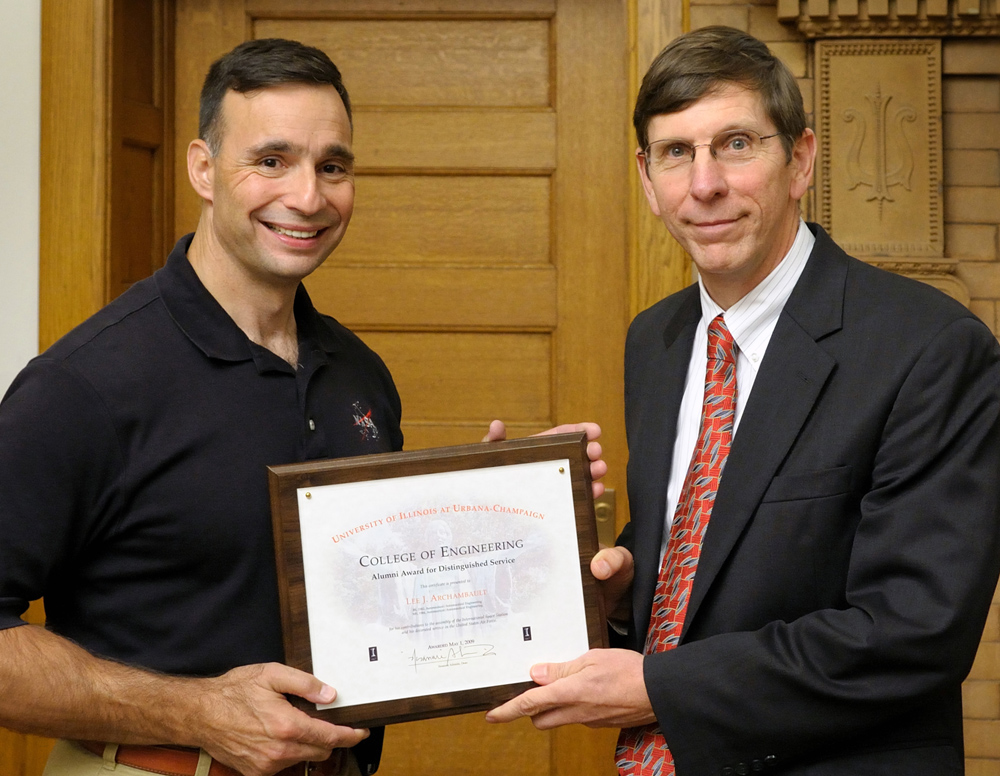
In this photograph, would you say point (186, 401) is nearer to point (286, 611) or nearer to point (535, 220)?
point (286, 611)

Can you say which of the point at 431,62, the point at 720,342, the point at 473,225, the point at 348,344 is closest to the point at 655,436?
the point at 720,342

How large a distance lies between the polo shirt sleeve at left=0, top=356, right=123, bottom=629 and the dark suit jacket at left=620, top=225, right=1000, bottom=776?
0.87 meters

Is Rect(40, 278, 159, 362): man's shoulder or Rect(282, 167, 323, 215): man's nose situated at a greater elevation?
Rect(282, 167, 323, 215): man's nose

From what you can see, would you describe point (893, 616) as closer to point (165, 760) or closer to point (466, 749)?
point (165, 760)

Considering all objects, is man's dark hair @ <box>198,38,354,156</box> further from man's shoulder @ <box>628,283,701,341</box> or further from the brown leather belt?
the brown leather belt

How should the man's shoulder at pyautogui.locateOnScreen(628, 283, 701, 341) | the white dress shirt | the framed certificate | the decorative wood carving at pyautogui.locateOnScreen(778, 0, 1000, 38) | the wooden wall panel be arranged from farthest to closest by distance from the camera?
the wooden wall panel → the decorative wood carving at pyautogui.locateOnScreen(778, 0, 1000, 38) → the man's shoulder at pyautogui.locateOnScreen(628, 283, 701, 341) → the white dress shirt → the framed certificate

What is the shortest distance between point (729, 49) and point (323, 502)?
0.95 m

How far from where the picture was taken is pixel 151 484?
153 cm

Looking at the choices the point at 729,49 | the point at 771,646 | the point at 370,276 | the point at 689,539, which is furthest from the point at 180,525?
the point at 370,276

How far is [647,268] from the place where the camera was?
9.22 ft

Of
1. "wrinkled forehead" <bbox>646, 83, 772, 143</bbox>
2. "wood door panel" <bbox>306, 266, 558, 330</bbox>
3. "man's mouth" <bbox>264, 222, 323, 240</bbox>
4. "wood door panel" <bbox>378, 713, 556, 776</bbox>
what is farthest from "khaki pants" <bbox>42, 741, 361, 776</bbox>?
"wood door panel" <bbox>306, 266, 558, 330</bbox>

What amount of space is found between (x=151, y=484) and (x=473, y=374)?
1.56 m

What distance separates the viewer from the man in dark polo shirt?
1.45 metres
